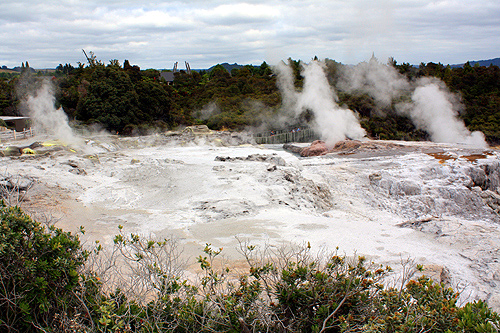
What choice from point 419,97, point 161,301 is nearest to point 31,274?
point 161,301

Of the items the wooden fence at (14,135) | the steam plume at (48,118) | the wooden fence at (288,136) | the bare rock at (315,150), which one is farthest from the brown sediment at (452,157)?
the wooden fence at (14,135)

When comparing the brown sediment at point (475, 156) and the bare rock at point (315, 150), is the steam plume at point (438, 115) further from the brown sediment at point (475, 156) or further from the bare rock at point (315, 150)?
the bare rock at point (315, 150)

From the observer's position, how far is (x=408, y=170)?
1232cm

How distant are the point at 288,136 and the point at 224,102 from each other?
23.5 feet

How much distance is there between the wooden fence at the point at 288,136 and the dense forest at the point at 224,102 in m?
1.32

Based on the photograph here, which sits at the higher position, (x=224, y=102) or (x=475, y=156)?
(x=224, y=102)

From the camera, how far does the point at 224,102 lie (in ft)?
92.5

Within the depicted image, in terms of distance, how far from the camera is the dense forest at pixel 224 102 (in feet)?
72.0

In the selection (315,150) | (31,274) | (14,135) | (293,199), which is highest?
(14,135)

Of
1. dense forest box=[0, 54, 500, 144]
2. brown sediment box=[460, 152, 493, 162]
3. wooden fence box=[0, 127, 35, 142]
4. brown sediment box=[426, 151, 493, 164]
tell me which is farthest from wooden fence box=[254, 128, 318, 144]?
wooden fence box=[0, 127, 35, 142]

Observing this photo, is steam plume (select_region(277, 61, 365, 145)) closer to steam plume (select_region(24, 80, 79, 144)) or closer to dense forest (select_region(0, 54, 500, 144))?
dense forest (select_region(0, 54, 500, 144))

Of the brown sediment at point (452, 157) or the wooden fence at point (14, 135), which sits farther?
the wooden fence at point (14, 135)

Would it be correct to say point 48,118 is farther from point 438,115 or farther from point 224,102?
point 438,115

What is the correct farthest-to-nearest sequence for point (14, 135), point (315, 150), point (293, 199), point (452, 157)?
1. point (315, 150)
2. point (14, 135)
3. point (452, 157)
4. point (293, 199)
